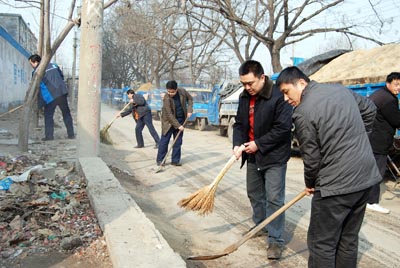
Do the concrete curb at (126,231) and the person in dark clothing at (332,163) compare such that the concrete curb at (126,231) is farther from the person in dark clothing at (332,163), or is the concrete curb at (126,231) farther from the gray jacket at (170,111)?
the gray jacket at (170,111)

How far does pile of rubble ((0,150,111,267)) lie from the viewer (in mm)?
3342

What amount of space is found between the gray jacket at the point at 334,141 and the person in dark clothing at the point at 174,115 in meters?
5.37

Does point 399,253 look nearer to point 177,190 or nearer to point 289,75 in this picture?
point 289,75

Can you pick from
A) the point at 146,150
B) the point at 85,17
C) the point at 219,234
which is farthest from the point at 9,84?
the point at 219,234

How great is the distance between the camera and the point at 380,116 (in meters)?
5.21

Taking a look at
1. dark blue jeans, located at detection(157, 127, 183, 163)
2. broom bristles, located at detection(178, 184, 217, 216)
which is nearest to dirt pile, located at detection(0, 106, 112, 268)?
broom bristles, located at detection(178, 184, 217, 216)

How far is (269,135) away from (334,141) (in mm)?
1197

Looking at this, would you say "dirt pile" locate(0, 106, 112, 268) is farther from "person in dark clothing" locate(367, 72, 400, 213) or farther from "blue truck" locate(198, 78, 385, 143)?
"blue truck" locate(198, 78, 385, 143)

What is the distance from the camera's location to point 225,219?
16.3 ft

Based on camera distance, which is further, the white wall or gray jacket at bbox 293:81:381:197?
the white wall

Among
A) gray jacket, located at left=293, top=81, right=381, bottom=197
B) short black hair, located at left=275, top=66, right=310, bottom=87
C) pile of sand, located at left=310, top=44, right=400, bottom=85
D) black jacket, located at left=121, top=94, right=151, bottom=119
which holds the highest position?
pile of sand, located at left=310, top=44, right=400, bottom=85

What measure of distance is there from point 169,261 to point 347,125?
1.54m

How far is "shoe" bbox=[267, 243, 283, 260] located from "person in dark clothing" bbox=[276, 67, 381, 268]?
0.88m

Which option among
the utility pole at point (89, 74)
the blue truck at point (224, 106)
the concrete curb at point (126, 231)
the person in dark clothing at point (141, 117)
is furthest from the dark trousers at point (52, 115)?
the concrete curb at point (126, 231)
